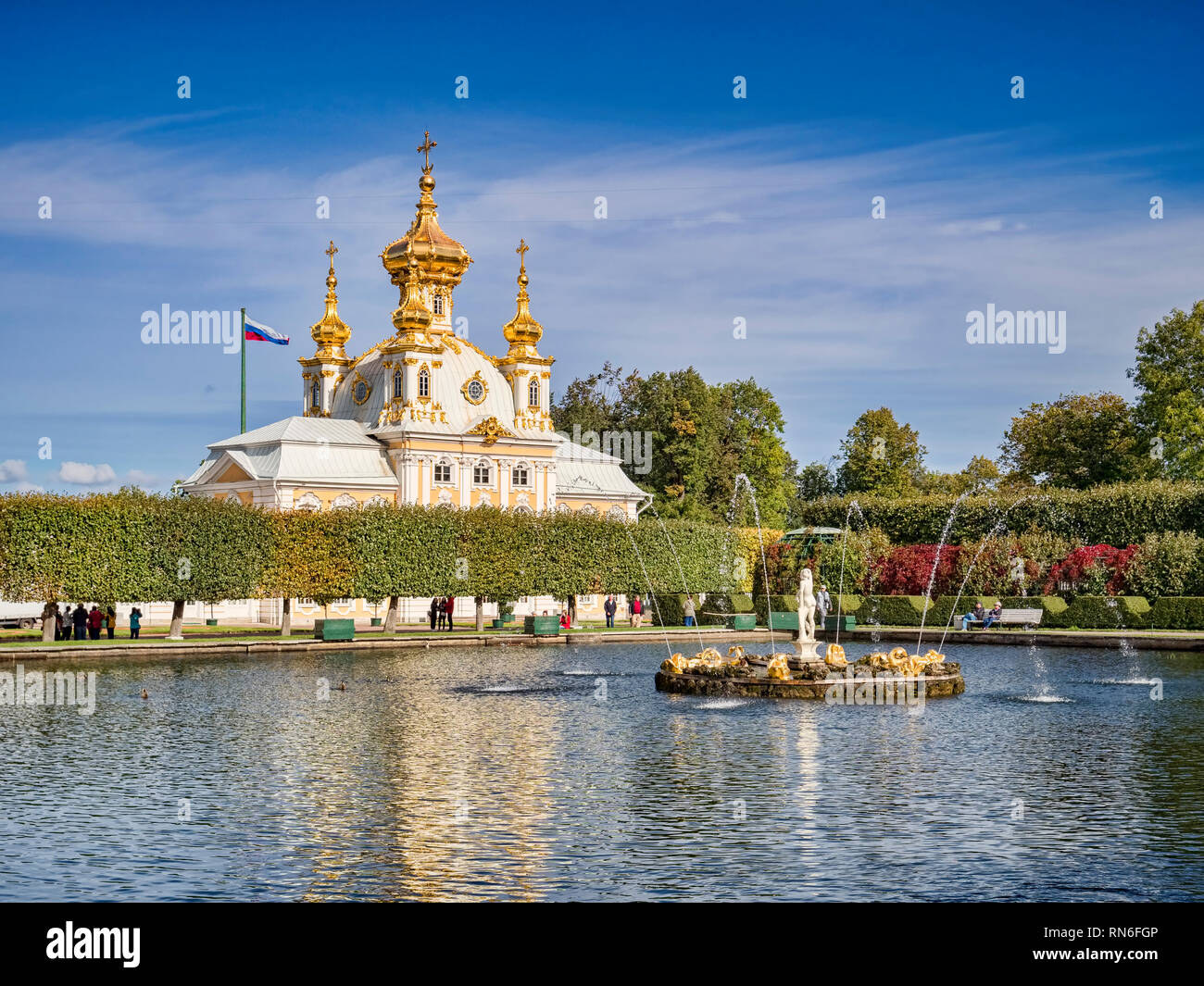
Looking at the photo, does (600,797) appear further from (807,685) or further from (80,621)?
(80,621)

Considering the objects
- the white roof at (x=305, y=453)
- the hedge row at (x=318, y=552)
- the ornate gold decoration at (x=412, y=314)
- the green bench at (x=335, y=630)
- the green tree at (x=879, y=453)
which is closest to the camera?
the hedge row at (x=318, y=552)

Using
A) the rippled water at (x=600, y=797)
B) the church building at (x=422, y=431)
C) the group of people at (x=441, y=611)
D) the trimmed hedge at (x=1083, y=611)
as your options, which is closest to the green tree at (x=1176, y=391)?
the trimmed hedge at (x=1083, y=611)

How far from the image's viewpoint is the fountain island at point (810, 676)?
2888 cm

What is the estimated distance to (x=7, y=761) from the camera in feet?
66.3

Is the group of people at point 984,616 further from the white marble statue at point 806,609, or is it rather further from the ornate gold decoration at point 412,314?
the ornate gold decoration at point 412,314

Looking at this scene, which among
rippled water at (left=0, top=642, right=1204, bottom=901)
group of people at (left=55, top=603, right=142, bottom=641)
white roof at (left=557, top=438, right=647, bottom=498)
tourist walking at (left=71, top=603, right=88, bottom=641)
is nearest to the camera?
rippled water at (left=0, top=642, right=1204, bottom=901)

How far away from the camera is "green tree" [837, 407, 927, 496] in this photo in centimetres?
10181

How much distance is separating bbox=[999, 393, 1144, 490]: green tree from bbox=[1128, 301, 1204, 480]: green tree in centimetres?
425

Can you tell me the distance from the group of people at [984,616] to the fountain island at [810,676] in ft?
79.0

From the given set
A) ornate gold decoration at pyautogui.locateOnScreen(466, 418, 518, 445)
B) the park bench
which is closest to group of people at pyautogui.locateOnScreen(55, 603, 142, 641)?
the park bench

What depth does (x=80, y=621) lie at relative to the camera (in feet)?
155

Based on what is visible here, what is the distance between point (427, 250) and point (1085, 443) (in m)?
41.5

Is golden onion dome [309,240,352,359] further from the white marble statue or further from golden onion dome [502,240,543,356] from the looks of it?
the white marble statue
